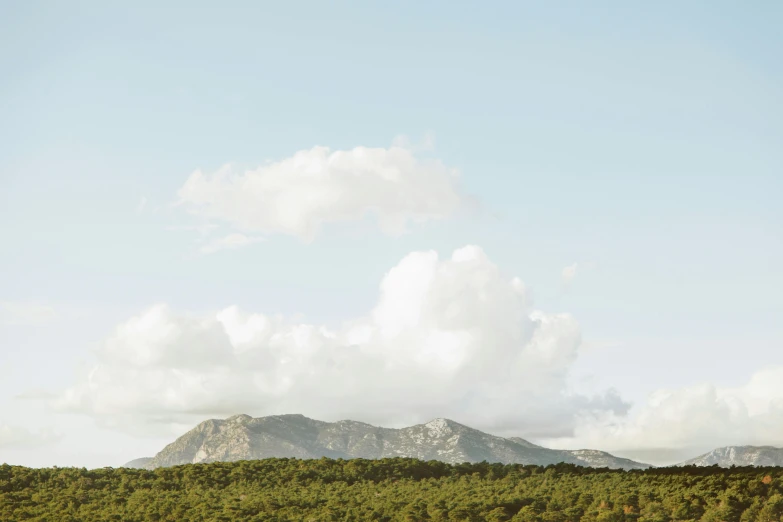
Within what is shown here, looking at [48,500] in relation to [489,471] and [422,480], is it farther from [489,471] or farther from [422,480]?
[489,471]

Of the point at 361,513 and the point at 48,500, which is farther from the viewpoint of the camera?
the point at 48,500

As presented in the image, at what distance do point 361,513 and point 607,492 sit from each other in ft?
70.6

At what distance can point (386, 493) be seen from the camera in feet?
252

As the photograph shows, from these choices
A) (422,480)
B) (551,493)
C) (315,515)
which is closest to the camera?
(315,515)

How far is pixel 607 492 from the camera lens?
69500mm

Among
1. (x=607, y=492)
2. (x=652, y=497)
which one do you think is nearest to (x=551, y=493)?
(x=607, y=492)

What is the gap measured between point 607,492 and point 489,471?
64.9 ft

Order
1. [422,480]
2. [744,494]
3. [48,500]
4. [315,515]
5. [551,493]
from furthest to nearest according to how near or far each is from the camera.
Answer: [422,480] < [48,500] < [551,493] < [315,515] < [744,494]

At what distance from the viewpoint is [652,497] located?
215 ft

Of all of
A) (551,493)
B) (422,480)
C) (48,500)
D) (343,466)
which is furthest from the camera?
Answer: (343,466)

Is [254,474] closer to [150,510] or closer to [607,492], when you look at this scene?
[150,510]

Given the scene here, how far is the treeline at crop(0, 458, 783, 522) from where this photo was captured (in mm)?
63469

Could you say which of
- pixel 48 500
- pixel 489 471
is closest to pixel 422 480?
pixel 489 471

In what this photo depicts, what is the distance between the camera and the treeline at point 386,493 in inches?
2499
